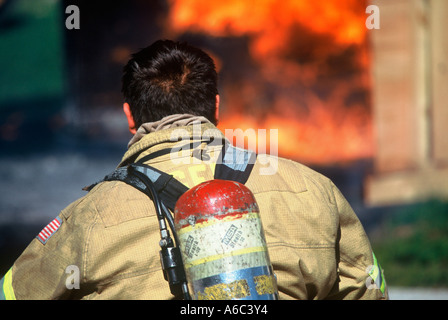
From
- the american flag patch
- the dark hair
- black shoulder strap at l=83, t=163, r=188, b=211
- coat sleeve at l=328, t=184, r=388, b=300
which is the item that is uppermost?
the dark hair

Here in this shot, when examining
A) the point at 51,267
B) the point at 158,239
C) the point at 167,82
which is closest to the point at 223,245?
the point at 158,239

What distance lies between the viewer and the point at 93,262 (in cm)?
201

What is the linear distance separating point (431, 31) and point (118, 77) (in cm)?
385

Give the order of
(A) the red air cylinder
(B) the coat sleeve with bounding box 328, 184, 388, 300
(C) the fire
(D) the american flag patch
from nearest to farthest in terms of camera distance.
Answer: (A) the red air cylinder
(D) the american flag patch
(B) the coat sleeve with bounding box 328, 184, 388, 300
(C) the fire

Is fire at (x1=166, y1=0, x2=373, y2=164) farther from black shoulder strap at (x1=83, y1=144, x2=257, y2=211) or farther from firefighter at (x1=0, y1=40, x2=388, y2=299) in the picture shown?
black shoulder strap at (x1=83, y1=144, x2=257, y2=211)

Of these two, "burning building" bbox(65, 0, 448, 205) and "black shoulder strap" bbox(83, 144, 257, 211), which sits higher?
"burning building" bbox(65, 0, 448, 205)

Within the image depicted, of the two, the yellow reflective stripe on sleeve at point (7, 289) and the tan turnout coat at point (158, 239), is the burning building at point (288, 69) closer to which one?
the tan turnout coat at point (158, 239)

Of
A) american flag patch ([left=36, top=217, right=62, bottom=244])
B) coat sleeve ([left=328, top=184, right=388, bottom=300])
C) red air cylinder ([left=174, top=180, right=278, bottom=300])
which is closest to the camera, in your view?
red air cylinder ([left=174, top=180, right=278, bottom=300])

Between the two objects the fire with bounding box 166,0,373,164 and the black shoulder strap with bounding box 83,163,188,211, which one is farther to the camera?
the fire with bounding box 166,0,373,164

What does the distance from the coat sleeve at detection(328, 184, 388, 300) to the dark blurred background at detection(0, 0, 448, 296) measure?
472 centimetres

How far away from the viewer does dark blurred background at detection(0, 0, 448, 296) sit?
23.1 feet

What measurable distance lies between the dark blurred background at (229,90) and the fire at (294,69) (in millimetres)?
13

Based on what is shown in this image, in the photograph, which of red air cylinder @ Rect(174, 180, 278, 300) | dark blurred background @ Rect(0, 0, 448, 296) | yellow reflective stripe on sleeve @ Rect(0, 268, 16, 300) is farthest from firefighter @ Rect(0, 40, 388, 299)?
dark blurred background @ Rect(0, 0, 448, 296)

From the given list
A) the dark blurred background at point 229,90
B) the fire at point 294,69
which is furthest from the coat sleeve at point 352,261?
the fire at point 294,69
